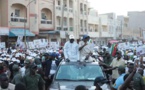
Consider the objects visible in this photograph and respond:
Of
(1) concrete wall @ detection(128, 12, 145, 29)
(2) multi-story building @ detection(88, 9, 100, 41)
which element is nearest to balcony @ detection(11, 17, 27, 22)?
(2) multi-story building @ detection(88, 9, 100, 41)

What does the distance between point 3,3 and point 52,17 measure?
10696 millimetres

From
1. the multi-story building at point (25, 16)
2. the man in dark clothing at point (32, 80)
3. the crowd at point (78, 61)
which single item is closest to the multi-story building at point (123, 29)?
the multi-story building at point (25, 16)

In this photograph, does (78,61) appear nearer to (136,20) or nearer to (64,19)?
(64,19)

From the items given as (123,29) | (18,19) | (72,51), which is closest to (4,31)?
(18,19)

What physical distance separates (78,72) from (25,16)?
32.2 metres

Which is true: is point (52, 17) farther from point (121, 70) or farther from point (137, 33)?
point (137, 33)

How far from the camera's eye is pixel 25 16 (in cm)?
4009

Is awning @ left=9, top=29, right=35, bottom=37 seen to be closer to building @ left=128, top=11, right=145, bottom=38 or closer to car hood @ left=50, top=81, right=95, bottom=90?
car hood @ left=50, top=81, right=95, bottom=90

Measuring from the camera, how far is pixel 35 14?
1596 inches

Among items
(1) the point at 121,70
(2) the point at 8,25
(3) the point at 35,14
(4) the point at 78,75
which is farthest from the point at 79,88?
(3) the point at 35,14

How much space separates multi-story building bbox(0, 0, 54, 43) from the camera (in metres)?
36.9

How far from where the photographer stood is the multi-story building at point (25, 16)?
36906 mm

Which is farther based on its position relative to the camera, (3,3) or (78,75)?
(3,3)

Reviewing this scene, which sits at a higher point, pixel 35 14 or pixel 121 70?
pixel 35 14
